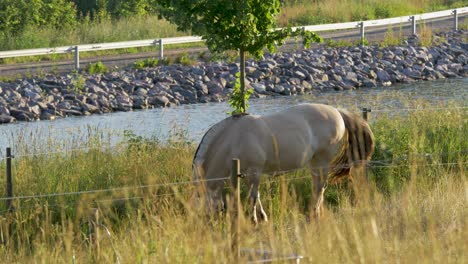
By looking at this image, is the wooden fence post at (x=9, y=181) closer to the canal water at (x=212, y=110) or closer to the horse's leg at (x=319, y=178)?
the horse's leg at (x=319, y=178)

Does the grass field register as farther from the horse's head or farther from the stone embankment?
the stone embankment

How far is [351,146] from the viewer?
46.8 feet

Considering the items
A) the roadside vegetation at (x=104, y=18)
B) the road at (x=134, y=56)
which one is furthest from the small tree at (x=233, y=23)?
the roadside vegetation at (x=104, y=18)

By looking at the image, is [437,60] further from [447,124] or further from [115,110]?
[447,124]

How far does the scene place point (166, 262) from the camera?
8336 mm

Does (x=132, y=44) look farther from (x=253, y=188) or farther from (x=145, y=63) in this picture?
(x=253, y=188)

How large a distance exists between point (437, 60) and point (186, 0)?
24672mm

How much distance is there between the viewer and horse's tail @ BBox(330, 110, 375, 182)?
46.3 feet

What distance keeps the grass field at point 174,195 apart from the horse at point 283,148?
0.32m

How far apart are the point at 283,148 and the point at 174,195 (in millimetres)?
1562

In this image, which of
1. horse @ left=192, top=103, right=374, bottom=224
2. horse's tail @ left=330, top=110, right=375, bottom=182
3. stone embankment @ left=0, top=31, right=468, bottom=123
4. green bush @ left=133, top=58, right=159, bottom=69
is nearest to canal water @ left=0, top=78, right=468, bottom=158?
stone embankment @ left=0, top=31, right=468, bottom=123

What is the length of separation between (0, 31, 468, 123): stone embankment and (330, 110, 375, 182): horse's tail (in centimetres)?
1613

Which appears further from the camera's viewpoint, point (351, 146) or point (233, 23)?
point (233, 23)

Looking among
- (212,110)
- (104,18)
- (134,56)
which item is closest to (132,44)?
(134,56)
